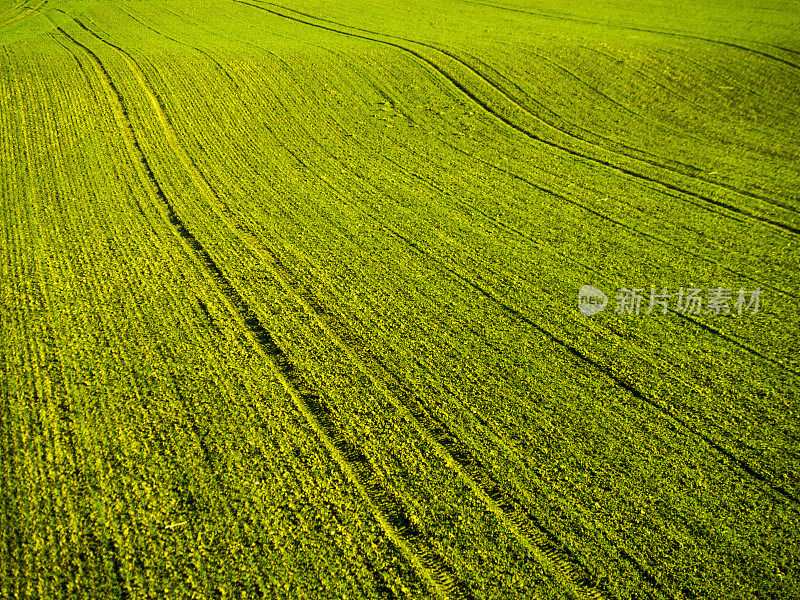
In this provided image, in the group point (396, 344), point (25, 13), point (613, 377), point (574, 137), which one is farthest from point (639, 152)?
point (25, 13)

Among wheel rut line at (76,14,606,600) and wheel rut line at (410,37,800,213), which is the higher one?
wheel rut line at (410,37,800,213)

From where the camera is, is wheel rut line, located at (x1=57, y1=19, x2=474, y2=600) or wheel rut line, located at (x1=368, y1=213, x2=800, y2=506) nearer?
wheel rut line, located at (x1=57, y1=19, x2=474, y2=600)

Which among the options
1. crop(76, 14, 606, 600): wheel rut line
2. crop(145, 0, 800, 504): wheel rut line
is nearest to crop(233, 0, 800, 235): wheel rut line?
crop(145, 0, 800, 504): wheel rut line

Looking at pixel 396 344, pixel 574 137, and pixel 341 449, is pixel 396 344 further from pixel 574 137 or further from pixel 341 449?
pixel 574 137

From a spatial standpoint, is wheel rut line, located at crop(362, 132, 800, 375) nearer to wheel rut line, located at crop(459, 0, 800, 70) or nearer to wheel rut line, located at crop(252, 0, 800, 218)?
wheel rut line, located at crop(252, 0, 800, 218)

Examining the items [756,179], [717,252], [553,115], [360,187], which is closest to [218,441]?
[360,187]

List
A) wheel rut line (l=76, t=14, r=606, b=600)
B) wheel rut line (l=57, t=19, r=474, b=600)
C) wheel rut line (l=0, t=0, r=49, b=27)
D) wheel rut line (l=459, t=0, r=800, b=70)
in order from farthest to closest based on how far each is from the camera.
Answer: wheel rut line (l=0, t=0, r=49, b=27)
wheel rut line (l=459, t=0, r=800, b=70)
wheel rut line (l=57, t=19, r=474, b=600)
wheel rut line (l=76, t=14, r=606, b=600)

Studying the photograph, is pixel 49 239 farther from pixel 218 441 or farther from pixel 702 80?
pixel 702 80
